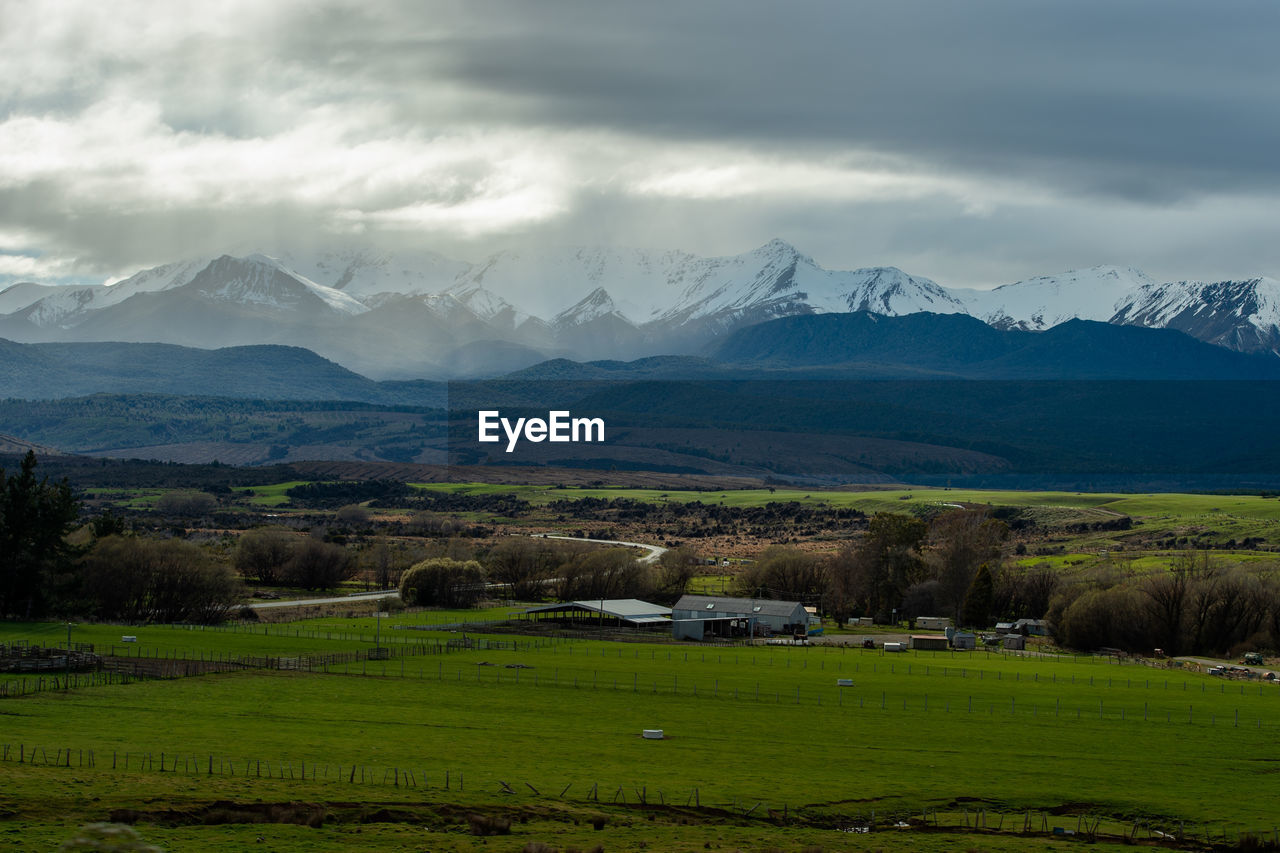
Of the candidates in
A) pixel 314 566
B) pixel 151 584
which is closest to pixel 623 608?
pixel 314 566

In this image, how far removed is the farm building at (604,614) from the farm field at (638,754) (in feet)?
91.9

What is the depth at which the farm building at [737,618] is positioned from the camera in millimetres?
93188

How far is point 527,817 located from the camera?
36750mm

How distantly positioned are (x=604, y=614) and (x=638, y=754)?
54.6m

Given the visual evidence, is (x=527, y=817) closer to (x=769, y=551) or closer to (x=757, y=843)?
(x=757, y=843)

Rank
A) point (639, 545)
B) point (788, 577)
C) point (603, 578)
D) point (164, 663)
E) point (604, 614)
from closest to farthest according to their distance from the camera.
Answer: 1. point (164, 663)
2. point (604, 614)
3. point (603, 578)
4. point (788, 577)
5. point (639, 545)

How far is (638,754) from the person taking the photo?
1789 inches

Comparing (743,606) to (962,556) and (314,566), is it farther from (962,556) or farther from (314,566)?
(314,566)

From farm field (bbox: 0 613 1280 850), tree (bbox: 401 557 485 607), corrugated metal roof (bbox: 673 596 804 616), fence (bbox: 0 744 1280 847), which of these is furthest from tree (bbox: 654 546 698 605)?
fence (bbox: 0 744 1280 847)

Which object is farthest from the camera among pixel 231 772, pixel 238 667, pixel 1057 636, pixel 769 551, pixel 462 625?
pixel 769 551

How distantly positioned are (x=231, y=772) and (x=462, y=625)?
4890 centimetres

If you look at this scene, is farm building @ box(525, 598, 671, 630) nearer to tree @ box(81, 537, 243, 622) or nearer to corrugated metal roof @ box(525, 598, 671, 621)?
corrugated metal roof @ box(525, 598, 671, 621)

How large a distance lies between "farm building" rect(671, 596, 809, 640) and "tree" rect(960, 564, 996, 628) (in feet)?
46.5

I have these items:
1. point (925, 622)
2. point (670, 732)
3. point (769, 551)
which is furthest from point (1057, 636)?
point (670, 732)
